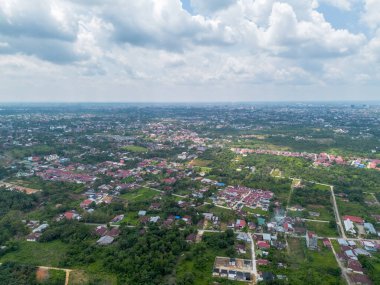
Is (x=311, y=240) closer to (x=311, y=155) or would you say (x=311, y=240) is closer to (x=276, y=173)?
(x=276, y=173)

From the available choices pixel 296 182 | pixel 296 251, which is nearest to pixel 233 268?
pixel 296 251

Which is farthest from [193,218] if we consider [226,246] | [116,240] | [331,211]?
[331,211]

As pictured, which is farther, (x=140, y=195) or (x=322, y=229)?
(x=140, y=195)

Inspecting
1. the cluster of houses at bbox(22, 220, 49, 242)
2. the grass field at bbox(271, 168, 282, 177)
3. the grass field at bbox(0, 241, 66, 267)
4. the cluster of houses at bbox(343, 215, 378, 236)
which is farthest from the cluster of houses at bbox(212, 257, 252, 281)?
the grass field at bbox(271, 168, 282, 177)

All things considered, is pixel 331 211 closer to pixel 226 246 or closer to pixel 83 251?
pixel 226 246

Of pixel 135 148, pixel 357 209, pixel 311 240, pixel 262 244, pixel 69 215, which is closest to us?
pixel 262 244

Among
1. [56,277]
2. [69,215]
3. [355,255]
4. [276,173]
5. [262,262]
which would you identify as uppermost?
[69,215]

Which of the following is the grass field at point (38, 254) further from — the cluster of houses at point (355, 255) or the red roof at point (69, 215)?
the cluster of houses at point (355, 255)
